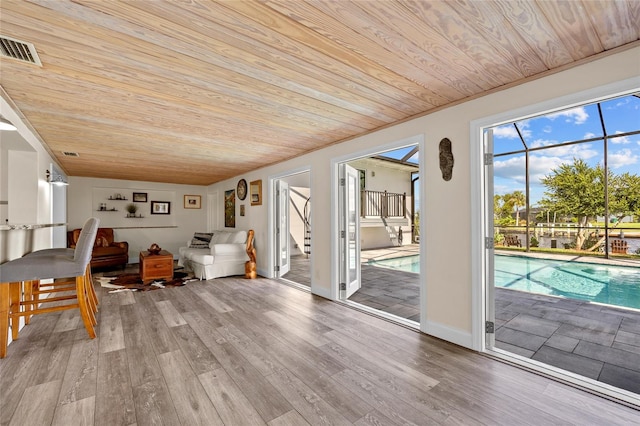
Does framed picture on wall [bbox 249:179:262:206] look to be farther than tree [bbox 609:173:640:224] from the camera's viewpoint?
No

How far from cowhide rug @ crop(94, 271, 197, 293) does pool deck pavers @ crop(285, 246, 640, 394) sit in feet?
10.7

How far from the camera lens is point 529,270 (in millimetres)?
6145

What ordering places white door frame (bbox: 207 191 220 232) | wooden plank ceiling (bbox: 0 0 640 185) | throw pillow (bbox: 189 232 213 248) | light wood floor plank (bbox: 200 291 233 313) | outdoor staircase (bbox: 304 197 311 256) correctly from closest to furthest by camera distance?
1. wooden plank ceiling (bbox: 0 0 640 185)
2. light wood floor plank (bbox: 200 291 233 313)
3. throw pillow (bbox: 189 232 213 248)
4. white door frame (bbox: 207 191 220 232)
5. outdoor staircase (bbox: 304 197 311 256)

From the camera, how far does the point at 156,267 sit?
5133 mm

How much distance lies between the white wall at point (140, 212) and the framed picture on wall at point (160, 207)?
88 millimetres

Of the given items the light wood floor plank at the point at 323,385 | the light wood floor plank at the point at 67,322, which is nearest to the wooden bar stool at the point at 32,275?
the light wood floor plank at the point at 67,322

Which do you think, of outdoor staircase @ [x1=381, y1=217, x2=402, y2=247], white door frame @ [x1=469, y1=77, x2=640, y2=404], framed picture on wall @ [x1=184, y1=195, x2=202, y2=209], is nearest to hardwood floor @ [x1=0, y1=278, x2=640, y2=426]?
white door frame @ [x1=469, y1=77, x2=640, y2=404]

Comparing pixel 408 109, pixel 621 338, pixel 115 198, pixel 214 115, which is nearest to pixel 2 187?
pixel 214 115

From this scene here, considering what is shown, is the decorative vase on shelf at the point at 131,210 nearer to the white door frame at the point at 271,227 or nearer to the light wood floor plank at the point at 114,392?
the white door frame at the point at 271,227

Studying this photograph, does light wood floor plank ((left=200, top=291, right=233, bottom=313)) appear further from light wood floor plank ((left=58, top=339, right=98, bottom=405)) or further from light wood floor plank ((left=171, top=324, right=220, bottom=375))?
light wood floor plank ((left=58, top=339, right=98, bottom=405))

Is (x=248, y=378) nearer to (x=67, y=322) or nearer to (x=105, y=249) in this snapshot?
(x=67, y=322)

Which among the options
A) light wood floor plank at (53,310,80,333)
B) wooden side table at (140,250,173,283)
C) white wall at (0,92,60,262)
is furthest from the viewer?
wooden side table at (140,250,173,283)

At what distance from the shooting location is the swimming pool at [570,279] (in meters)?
4.36

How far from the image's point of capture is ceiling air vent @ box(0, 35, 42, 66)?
1578 millimetres
